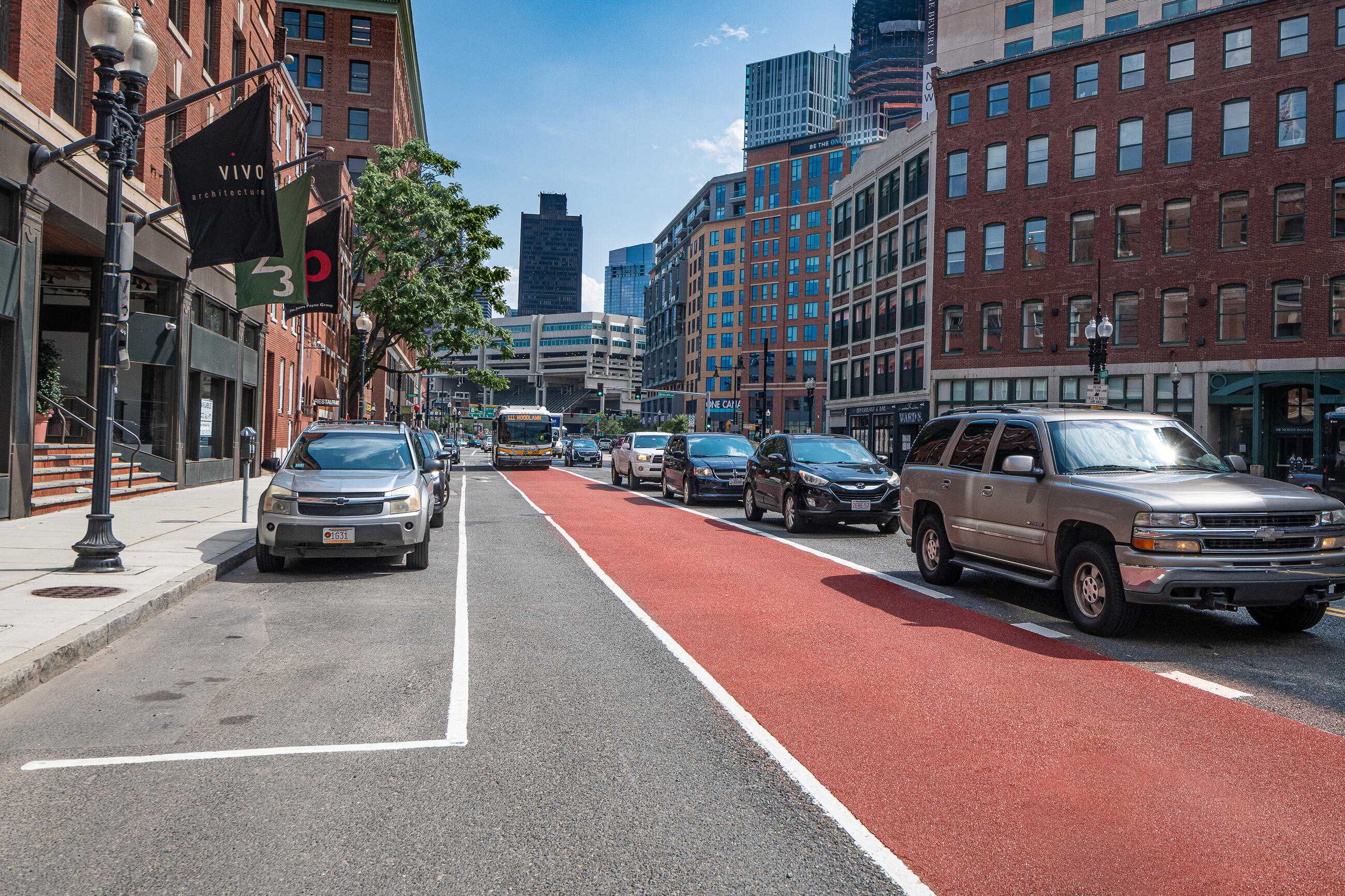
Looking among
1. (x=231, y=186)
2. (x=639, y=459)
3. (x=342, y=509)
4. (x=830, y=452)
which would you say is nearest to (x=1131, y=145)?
(x=639, y=459)

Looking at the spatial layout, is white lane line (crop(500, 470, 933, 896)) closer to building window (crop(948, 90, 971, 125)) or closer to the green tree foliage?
the green tree foliage

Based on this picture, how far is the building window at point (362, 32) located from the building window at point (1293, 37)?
4993 cm

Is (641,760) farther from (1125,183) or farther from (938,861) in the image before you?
(1125,183)

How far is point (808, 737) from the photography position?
498cm

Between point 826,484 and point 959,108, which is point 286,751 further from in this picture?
point 959,108

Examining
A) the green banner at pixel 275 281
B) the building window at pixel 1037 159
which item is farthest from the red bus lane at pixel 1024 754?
the building window at pixel 1037 159

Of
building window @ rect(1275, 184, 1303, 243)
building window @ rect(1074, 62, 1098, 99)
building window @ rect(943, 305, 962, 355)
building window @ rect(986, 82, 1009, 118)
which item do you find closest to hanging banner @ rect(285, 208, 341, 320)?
building window @ rect(943, 305, 962, 355)

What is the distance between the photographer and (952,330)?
4625cm

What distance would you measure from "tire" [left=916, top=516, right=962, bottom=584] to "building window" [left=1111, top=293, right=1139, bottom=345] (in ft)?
112

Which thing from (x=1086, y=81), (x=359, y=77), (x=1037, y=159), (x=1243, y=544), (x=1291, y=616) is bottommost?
(x=1291, y=616)

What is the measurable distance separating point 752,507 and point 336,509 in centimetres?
924

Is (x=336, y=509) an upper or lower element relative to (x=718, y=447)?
lower

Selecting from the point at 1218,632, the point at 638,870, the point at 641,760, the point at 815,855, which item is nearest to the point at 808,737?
the point at 641,760

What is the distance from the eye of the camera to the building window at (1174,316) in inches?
1537
